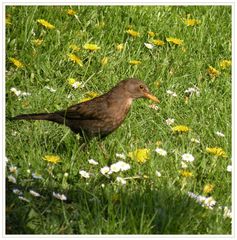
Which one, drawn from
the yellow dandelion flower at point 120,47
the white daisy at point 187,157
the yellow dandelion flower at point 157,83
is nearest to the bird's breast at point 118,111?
the white daisy at point 187,157

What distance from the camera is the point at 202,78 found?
726cm

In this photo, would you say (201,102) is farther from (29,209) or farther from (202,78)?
(29,209)

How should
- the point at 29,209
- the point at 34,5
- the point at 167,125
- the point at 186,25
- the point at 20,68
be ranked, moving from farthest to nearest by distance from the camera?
the point at 186,25 → the point at 34,5 → the point at 20,68 → the point at 167,125 → the point at 29,209

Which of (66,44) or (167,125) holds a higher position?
(66,44)

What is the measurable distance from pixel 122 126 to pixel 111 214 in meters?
1.94

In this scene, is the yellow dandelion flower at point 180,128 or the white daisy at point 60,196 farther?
the yellow dandelion flower at point 180,128

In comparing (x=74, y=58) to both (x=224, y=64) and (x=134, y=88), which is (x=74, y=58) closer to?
(x=134, y=88)

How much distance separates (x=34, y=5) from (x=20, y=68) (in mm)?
824

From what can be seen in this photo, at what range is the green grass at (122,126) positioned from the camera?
164 inches

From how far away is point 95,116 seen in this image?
5.62 metres

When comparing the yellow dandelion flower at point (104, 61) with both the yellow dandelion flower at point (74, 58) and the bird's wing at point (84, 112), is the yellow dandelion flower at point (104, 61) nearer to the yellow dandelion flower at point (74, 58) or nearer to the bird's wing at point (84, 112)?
the yellow dandelion flower at point (74, 58)

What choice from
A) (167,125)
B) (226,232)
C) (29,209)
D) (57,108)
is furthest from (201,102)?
(29,209)

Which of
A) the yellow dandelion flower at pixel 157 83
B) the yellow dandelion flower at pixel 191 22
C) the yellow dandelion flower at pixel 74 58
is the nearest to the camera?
the yellow dandelion flower at pixel 74 58

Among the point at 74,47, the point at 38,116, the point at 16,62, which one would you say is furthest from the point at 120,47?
the point at 38,116
